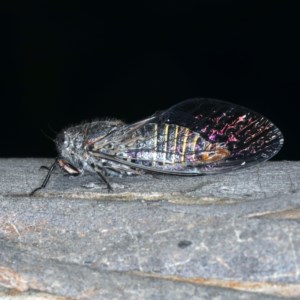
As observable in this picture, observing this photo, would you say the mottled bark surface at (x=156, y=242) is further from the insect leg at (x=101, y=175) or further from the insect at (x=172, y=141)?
the insect at (x=172, y=141)

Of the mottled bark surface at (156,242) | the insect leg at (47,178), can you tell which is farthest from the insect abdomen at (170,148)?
the mottled bark surface at (156,242)

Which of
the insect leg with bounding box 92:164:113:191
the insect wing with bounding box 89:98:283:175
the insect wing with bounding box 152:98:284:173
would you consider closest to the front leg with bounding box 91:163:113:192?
the insect leg with bounding box 92:164:113:191

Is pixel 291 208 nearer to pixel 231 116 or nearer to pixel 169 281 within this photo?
pixel 169 281

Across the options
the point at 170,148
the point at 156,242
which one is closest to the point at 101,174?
the point at 170,148

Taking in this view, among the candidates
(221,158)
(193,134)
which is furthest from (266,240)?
(193,134)

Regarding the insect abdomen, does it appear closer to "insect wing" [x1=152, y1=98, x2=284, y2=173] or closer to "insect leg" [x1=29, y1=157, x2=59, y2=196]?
"insect wing" [x1=152, y1=98, x2=284, y2=173]

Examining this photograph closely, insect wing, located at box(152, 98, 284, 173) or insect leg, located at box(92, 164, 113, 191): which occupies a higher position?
insect wing, located at box(152, 98, 284, 173)
